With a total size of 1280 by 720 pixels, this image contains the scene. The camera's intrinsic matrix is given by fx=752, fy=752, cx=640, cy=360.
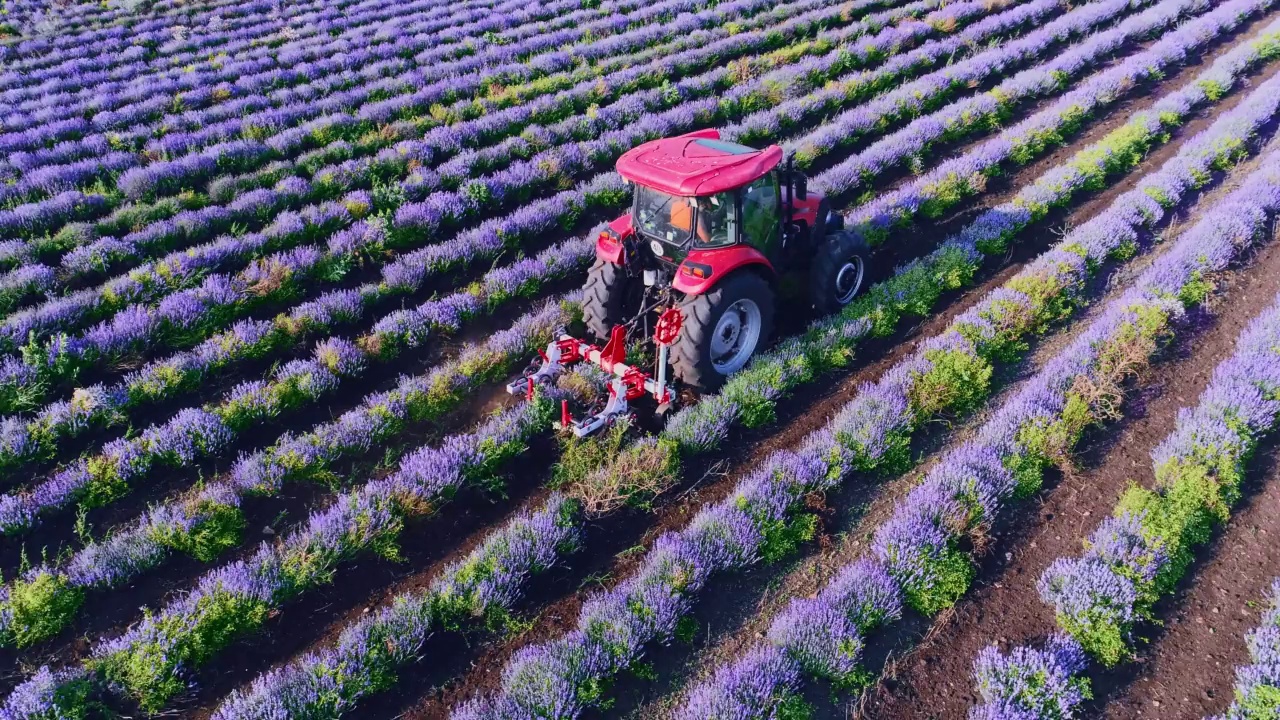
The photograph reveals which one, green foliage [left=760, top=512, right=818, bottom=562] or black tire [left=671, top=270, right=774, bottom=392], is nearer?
green foliage [left=760, top=512, right=818, bottom=562]

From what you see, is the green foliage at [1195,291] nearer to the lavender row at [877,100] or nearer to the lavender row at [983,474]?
the lavender row at [983,474]

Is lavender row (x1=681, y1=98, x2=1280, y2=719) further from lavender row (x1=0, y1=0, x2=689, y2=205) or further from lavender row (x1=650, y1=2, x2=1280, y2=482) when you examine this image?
lavender row (x1=0, y1=0, x2=689, y2=205)

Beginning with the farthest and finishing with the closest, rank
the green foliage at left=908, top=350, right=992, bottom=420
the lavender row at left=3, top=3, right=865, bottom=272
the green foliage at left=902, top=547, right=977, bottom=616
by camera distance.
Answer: the lavender row at left=3, top=3, right=865, bottom=272 < the green foliage at left=908, top=350, right=992, bottom=420 < the green foliage at left=902, top=547, right=977, bottom=616

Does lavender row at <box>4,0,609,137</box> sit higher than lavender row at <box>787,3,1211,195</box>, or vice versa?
lavender row at <box>4,0,609,137</box>

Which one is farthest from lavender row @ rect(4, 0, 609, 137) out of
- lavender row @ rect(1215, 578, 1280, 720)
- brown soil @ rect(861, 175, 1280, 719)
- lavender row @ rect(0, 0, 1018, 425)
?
lavender row @ rect(1215, 578, 1280, 720)

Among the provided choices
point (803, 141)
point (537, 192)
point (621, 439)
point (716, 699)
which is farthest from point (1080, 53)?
point (716, 699)

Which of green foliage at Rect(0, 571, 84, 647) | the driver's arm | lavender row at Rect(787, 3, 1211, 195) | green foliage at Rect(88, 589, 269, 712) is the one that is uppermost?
the driver's arm
